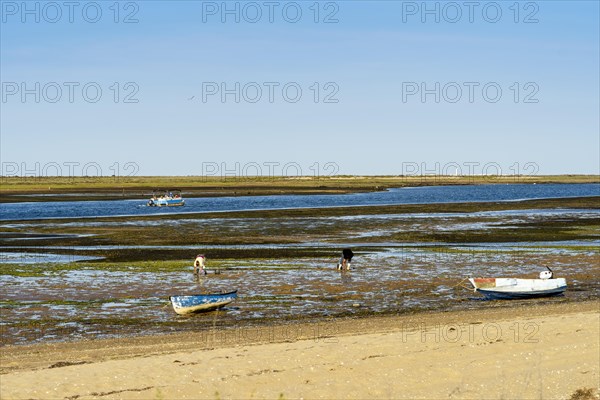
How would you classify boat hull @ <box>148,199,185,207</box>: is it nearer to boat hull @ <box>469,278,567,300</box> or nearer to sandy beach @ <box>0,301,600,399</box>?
boat hull @ <box>469,278,567,300</box>

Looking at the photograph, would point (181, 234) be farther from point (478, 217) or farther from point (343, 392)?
point (343, 392)

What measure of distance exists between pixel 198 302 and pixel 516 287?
12705mm

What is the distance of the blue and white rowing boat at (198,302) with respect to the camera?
92.2 feet

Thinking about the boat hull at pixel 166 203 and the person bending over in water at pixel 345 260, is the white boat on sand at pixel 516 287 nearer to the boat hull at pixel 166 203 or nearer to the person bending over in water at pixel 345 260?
the person bending over in water at pixel 345 260

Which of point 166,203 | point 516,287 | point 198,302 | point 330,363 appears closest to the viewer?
point 330,363

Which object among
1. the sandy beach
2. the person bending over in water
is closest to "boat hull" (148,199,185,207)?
the person bending over in water

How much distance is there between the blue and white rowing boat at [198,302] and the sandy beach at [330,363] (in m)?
3.17

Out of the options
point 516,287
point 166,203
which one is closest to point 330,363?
point 516,287

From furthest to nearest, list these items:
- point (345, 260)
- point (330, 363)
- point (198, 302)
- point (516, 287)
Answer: point (345, 260), point (516, 287), point (198, 302), point (330, 363)

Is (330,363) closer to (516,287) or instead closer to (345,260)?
(516,287)

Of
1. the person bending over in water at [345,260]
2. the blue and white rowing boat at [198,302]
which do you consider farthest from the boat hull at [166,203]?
the blue and white rowing boat at [198,302]

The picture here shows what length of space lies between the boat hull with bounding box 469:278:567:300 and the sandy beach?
19.6 ft

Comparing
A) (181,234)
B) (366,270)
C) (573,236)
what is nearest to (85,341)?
(366,270)

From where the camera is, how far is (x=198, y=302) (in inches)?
1122
